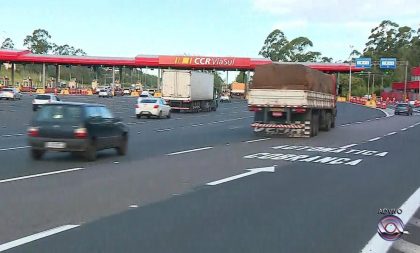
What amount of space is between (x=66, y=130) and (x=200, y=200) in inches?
251

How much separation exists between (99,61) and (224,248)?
88987 mm

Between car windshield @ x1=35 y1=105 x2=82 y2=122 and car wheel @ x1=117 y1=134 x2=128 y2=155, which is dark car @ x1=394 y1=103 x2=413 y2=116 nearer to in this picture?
car wheel @ x1=117 y1=134 x2=128 y2=155

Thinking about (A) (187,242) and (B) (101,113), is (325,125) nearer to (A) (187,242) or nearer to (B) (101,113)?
(B) (101,113)

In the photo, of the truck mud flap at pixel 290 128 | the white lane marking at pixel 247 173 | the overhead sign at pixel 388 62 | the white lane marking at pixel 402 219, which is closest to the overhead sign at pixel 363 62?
the overhead sign at pixel 388 62

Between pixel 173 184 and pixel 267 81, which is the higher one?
pixel 267 81

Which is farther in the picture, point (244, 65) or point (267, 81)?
point (244, 65)

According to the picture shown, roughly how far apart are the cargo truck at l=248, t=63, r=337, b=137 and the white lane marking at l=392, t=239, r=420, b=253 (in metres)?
19.0

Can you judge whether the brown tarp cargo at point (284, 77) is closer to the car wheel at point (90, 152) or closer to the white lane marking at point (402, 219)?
the car wheel at point (90, 152)

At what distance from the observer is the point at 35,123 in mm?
15234

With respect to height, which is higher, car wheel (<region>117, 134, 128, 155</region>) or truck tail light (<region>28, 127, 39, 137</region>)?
truck tail light (<region>28, 127, 39, 137</region>)

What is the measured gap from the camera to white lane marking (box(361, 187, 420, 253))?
6.75m

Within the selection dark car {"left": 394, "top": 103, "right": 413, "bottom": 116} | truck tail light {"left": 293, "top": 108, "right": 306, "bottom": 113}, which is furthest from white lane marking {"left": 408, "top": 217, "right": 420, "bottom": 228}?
dark car {"left": 394, "top": 103, "right": 413, "bottom": 116}

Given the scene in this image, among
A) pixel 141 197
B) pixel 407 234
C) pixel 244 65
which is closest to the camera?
pixel 407 234

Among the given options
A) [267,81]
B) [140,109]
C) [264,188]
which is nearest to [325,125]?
[267,81]
